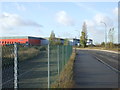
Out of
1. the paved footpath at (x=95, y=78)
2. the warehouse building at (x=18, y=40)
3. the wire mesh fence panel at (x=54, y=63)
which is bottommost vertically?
the paved footpath at (x=95, y=78)

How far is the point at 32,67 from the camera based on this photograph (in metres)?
7.71

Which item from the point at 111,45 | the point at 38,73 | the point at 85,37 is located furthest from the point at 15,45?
the point at 85,37

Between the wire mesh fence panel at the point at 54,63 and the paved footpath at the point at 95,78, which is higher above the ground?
the wire mesh fence panel at the point at 54,63

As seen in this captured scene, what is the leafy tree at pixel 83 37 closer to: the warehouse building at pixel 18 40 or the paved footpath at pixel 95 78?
the warehouse building at pixel 18 40

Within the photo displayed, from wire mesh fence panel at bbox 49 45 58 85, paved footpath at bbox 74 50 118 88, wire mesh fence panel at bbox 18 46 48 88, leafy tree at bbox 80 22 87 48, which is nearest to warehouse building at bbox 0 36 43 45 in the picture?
wire mesh fence panel at bbox 18 46 48 88

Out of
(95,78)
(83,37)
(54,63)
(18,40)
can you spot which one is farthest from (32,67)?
(83,37)

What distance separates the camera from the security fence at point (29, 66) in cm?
522

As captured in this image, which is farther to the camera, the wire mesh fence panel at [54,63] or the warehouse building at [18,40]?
the wire mesh fence panel at [54,63]

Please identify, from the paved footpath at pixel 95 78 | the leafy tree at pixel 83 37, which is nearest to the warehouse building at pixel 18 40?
the paved footpath at pixel 95 78

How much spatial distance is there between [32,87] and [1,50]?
4.01 meters

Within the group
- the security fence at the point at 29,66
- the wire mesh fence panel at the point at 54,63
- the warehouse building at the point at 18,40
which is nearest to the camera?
the security fence at the point at 29,66

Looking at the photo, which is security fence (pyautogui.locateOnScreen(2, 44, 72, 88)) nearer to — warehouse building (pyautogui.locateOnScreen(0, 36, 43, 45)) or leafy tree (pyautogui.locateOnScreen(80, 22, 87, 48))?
warehouse building (pyautogui.locateOnScreen(0, 36, 43, 45))

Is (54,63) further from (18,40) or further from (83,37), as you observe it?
(83,37)

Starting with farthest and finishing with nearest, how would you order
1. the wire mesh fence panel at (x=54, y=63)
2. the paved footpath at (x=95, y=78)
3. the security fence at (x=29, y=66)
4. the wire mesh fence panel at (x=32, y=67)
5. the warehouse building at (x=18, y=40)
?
the wire mesh fence panel at (x=54, y=63) < the paved footpath at (x=95, y=78) < the wire mesh fence panel at (x=32, y=67) < the warehouse building at (x=18, y=40) < the security fence at (x=29, y=66)
